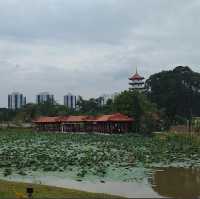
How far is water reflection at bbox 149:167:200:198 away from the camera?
53.8 feet

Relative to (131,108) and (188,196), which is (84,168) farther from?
(131,108)

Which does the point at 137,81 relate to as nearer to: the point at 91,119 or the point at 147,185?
the point at 91,119

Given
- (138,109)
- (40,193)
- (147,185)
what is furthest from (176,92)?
(40,193)

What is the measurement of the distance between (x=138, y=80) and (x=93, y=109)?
1322 centimetres

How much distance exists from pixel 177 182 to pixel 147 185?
1774 mm

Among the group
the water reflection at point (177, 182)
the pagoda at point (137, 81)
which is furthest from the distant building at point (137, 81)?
the water reflection at point (177, 182)

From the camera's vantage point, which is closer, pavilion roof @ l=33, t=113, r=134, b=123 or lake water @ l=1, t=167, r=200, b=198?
lake water @ l=1, t=167, r=200, b=198

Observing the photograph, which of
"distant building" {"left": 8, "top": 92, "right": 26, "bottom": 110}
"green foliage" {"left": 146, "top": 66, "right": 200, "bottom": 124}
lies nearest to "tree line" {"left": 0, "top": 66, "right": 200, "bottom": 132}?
"green foliage" {"left": 146, "top": 66, "right": 200, "bottom": 124}

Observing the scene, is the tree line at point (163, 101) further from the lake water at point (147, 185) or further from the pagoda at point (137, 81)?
the lake water at point (147, 185)

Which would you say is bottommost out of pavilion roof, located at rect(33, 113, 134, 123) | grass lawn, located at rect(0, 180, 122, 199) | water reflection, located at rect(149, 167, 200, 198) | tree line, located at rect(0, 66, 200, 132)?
water reflection, located at rect(149, 167, 200, 198)

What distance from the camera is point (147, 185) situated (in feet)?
58.5

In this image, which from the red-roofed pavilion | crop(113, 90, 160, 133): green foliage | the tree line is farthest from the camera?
the red-roofed pavilion

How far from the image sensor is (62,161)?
25781 millimetres

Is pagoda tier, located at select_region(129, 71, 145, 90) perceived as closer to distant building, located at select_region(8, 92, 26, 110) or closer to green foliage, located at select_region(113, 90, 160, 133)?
green foliage, located at select_region(113, 90, 160, 133)
